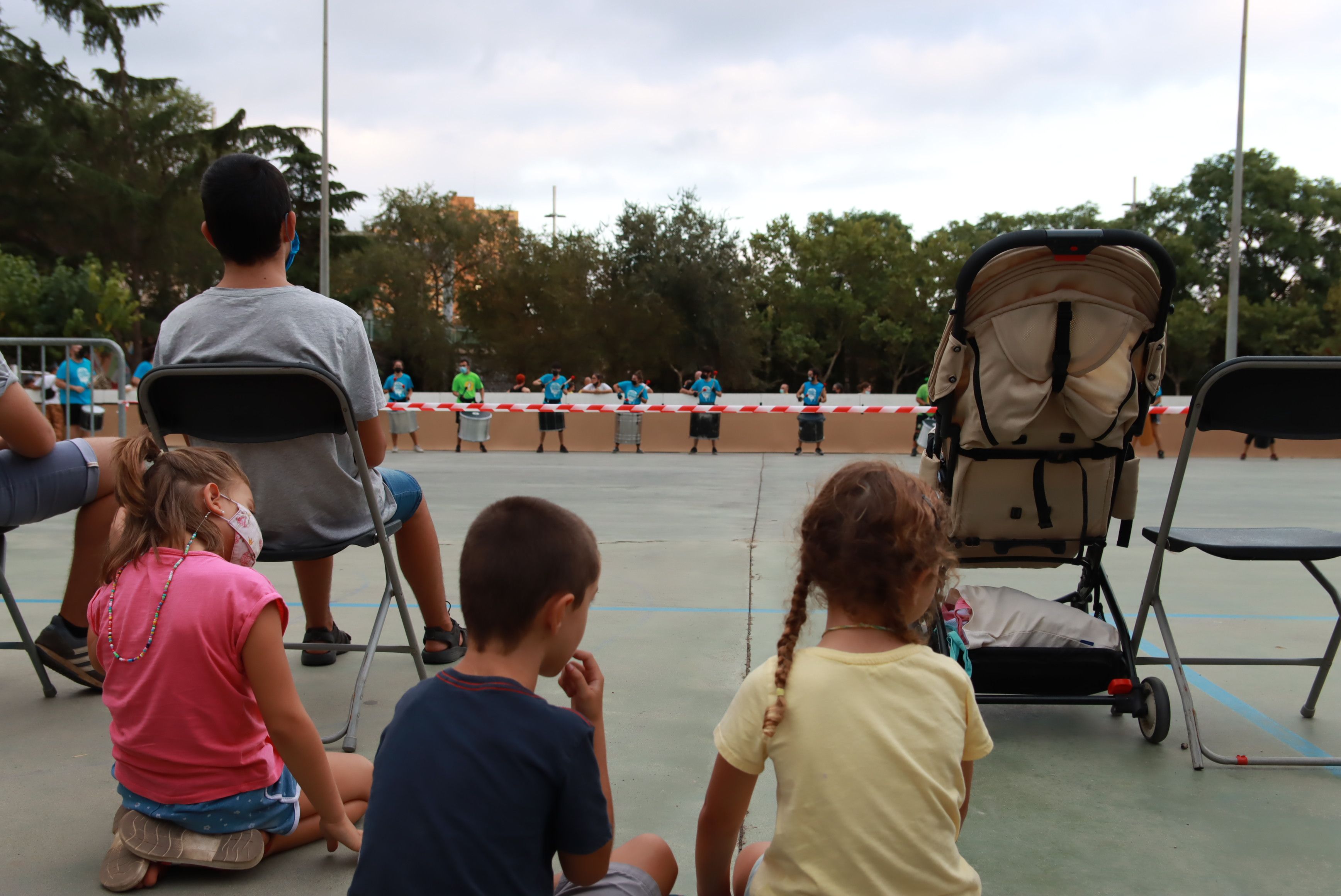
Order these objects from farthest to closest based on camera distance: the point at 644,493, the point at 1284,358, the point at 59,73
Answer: the point at 59,73, the point at 644,493, the point at 1284,358

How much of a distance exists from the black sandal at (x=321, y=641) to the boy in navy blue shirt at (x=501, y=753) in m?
2.55

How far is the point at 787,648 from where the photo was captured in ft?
5.20

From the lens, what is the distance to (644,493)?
10.2m

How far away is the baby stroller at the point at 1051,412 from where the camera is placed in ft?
9.95

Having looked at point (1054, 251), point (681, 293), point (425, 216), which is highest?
point (425, 216)

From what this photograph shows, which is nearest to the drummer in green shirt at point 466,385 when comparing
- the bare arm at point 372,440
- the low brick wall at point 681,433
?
the low brick wall at point 681,433

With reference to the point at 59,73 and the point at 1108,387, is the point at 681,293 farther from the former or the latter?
the point at 1108,387

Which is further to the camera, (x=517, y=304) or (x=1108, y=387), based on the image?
(x=517, y=304)

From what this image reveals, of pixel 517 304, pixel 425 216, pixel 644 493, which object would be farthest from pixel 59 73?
pixel 644 493

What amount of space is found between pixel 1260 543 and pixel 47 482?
3.73 m

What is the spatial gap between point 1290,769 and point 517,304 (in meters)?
37.8

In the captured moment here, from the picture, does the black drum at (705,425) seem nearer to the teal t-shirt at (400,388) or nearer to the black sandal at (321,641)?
the teal t-shirt at (400,388)

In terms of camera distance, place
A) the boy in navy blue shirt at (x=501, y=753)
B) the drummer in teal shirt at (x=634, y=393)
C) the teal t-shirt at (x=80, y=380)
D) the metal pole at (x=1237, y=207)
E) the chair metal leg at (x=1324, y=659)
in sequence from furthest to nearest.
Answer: the metal pole at (x=1237, y=207)
the drummer in teal shirt at (x=634, y=393)
the teal t-shirt at (x=80, y=380)
the chair metal leg at (x=1324, y=659)
the boy in navy blue shirt at (x=501, y=753)

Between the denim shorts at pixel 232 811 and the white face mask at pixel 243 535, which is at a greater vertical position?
the white face mask at pixel 243 535
